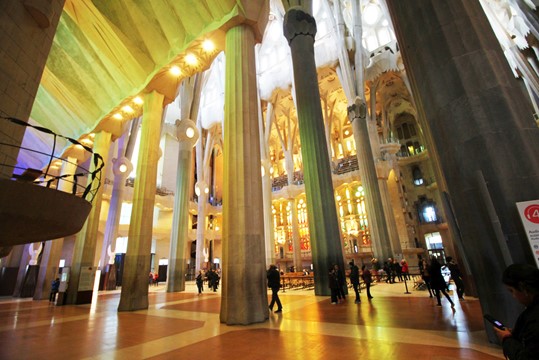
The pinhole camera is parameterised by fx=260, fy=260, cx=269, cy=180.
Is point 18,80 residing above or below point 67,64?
below

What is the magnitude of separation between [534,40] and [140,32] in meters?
21.8

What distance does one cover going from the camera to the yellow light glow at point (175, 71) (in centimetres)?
1035

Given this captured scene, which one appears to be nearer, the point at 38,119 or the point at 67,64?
the point at 67,64

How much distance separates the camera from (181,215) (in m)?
16.0

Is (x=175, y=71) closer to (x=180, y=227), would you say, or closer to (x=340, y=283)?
(x=180, y=227)

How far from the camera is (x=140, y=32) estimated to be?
33.6ft

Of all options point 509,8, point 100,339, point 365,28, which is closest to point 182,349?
point 100,339

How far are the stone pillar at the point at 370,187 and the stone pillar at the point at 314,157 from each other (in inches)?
300

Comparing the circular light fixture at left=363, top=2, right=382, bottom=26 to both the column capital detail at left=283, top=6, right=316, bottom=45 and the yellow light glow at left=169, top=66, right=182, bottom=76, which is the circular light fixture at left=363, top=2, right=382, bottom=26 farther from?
the yellow light glow at left=169, top=66, right=182, bottom=76

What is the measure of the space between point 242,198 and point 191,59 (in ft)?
21.6

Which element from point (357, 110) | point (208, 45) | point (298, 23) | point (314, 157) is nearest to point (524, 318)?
point (314, 157)

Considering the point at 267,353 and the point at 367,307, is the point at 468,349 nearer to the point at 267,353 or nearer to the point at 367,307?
the point at 267,353

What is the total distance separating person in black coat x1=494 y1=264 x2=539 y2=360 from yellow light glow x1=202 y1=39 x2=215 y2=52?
9.82m

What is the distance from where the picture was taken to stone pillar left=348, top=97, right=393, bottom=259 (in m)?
16.4
